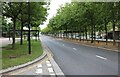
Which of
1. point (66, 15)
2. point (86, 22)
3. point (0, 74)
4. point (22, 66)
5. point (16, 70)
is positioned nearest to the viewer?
point (0, 74)

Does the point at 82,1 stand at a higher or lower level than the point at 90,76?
higher

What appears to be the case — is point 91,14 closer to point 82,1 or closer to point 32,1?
point 82,1

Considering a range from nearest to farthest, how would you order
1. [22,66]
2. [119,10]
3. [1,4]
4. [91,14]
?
[22,66] < [1,4] < [119,10] < [91,14]

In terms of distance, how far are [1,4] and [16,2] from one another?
1.56 m

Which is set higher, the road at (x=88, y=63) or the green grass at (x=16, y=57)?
the green grass at (x=16, y=57)

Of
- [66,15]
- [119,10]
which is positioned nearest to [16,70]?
[119,10]

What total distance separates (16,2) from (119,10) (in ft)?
39.1

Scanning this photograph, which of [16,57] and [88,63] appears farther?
[16,57]

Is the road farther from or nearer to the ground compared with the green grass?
nearer to the ground

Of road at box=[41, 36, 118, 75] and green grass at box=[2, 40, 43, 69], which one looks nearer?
road at box=[41, 36, 118, 75]

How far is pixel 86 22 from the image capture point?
164ft

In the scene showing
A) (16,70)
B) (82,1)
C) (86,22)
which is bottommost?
(16,70)

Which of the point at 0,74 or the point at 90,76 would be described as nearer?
the point at 90,76

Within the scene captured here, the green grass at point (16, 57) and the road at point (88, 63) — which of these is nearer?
the road at point (88, 63)
